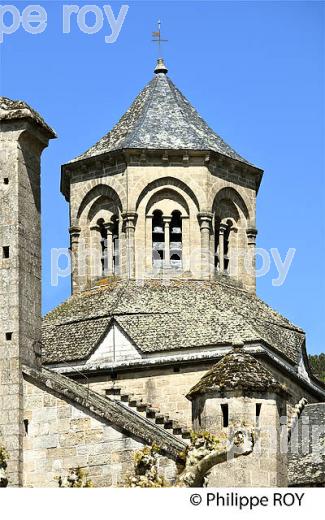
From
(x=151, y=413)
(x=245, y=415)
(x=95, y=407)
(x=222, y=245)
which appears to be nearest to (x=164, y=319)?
(x=222, y=245)

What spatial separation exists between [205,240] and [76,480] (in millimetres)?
19325

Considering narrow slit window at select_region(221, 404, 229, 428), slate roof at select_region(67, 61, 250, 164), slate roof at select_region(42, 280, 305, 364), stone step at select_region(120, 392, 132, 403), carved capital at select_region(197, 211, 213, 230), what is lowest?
narrow slit window at select_region(221, 404, 229, 428)

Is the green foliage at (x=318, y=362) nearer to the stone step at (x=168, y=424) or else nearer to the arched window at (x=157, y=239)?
the arched window at (x=157, y=239)

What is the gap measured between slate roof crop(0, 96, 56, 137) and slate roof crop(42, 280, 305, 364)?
12.6 metres

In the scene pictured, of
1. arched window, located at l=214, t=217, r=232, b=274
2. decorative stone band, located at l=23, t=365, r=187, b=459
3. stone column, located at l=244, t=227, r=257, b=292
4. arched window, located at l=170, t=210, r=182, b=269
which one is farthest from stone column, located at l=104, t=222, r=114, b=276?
decorative stone band, located at l=23, t=365, r=187, b=459

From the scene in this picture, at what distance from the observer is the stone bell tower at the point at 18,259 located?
50.8 metres

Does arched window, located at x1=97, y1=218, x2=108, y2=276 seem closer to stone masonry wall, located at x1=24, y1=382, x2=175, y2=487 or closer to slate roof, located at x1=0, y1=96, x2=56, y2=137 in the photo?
slate roof, located at x1=0, y1=96, x2=56, y2=137

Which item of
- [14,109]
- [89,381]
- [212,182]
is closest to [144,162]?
[212,182]

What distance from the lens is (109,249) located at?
223ft

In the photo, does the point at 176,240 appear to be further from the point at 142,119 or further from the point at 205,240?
the point at 142,119

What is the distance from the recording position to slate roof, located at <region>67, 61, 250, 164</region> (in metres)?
68.1
